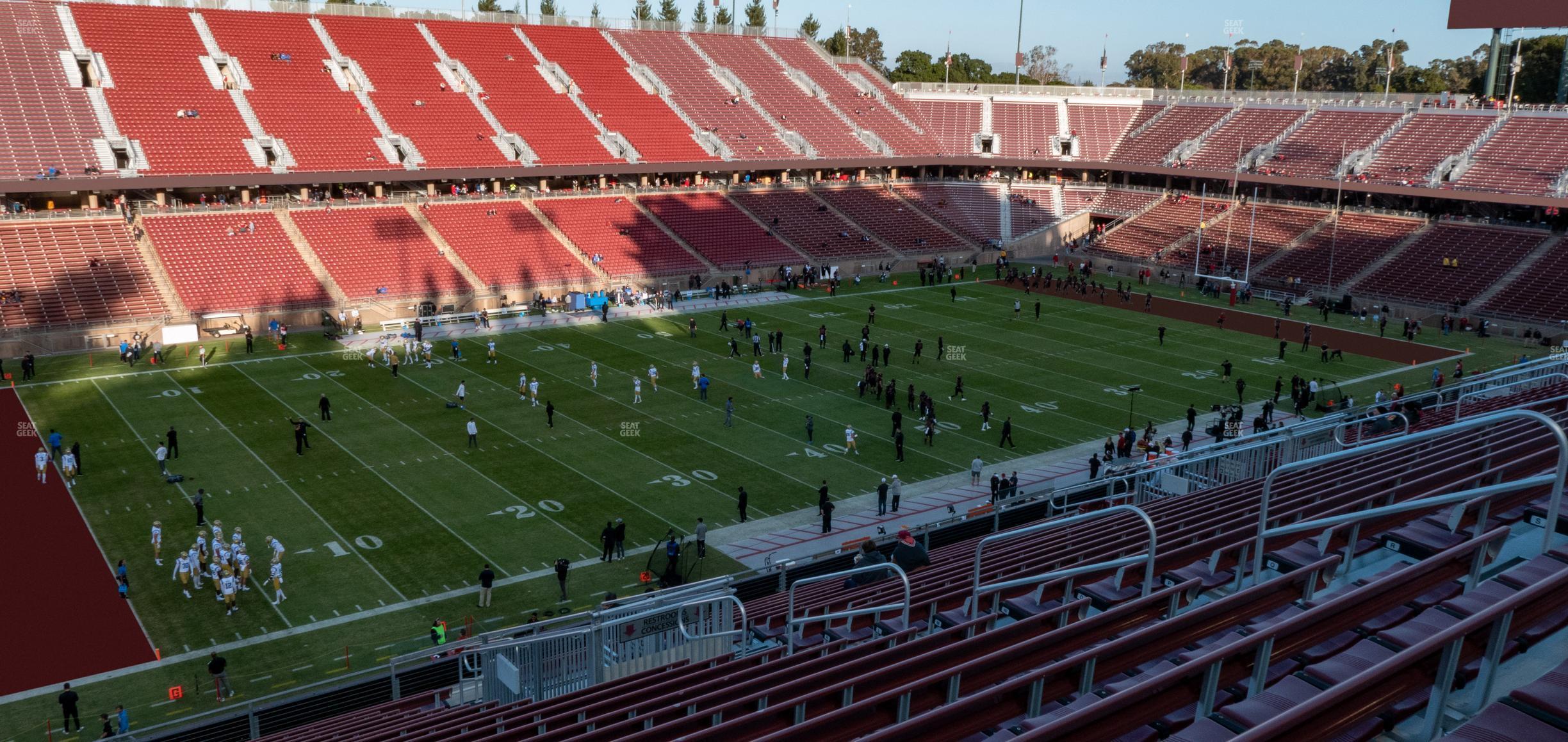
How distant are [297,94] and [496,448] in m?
35.8

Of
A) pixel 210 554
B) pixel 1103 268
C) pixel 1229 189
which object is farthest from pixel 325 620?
pixel 1229 189

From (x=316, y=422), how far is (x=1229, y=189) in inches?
2257

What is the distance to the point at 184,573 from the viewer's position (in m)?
22.2

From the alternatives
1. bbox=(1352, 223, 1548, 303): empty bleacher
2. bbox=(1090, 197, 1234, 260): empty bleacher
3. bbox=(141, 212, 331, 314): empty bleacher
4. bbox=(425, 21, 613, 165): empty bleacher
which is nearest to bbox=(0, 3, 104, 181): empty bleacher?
bbox=(141, 212, 331, 314): empty bleacher

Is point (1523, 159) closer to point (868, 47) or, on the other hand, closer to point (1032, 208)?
point (1032, 208)

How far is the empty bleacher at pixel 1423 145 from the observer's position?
61.9m

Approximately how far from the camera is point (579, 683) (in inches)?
559

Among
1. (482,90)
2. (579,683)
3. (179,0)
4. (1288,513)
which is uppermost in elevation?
(179,0)

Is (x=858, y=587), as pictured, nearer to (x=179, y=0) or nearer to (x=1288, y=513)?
(x=1288, y=513)

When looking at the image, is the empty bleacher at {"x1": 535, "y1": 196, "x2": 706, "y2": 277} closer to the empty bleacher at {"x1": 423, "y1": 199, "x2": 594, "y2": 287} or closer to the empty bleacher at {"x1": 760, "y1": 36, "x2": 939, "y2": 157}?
the empty bleacher at {"x1": 423, "y1": 199, "x2": 594, "y2": 287}

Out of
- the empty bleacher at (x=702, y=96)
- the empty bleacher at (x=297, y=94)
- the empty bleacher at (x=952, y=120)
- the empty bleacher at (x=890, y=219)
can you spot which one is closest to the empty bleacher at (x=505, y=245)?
the empty bleacher at (x=297, y=94)

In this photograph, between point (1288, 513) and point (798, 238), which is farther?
point (798, 238)

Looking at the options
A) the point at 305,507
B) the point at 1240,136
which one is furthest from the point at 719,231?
the point at 305,507

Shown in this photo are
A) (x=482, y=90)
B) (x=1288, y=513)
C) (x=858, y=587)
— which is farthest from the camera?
(x=482, y=90)
